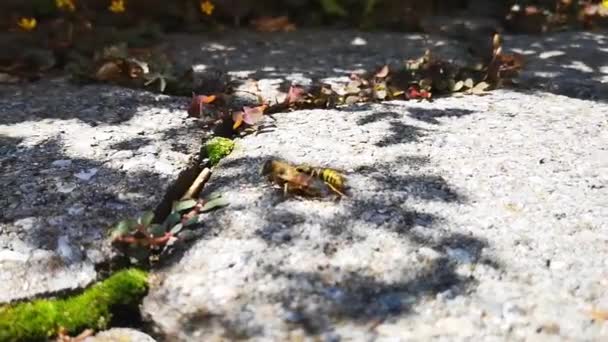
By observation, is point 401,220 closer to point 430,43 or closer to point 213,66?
point 213,66

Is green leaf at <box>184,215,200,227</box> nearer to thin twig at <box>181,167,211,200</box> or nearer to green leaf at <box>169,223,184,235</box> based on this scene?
green leaf at <box>169,223,184,235</box>

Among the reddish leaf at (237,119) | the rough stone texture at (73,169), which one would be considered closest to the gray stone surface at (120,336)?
the rough stone texture at (73,169)

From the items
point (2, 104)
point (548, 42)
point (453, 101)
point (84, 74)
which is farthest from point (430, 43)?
point (2, 104)

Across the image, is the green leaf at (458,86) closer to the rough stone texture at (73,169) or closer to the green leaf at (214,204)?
the rough stone texture at (73,169)

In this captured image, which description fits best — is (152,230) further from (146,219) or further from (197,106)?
(197,106)

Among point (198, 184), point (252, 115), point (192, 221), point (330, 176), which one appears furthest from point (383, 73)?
point (192, 221)

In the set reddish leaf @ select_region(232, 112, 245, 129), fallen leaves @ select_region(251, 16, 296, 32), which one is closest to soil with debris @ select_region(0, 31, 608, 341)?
reddish leaf @ select_region(232, 112, 245, 129)
